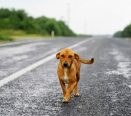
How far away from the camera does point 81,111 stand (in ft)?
19.8

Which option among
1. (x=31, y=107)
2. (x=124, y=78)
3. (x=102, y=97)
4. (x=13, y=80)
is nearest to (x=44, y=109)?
(x=31, y=107)

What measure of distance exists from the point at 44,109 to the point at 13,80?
11.2 ft

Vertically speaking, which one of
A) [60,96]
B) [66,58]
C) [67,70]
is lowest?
[60,96]

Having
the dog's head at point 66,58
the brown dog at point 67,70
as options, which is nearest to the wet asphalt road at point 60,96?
the brown dog at point 67,70

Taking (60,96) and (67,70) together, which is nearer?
(67,70)

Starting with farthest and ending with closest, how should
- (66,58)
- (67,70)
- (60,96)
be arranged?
(60,96) < (67,70) < (66,58)

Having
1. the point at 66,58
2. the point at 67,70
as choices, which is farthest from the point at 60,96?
the point at 66,58

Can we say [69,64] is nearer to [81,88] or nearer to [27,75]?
[81,88]

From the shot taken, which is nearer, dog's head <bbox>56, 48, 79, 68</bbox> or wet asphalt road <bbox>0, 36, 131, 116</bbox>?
wet asphalt road <bbox>0, 36, 131, 116</bbox>

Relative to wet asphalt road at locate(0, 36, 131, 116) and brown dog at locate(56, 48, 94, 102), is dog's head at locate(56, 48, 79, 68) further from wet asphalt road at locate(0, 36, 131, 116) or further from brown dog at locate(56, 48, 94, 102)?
wet asphalt road at locate(0, 36, 131, 116)

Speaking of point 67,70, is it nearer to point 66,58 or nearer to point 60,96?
point 66,58

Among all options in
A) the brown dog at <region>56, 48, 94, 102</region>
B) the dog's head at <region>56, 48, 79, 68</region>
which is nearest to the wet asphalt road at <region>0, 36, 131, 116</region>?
the brown dog at <region>56, 48, 94, 102</region>

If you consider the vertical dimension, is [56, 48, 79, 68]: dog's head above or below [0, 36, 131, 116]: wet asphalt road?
above

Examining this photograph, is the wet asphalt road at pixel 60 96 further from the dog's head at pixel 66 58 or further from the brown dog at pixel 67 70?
the dog's head at pixel 66 58
